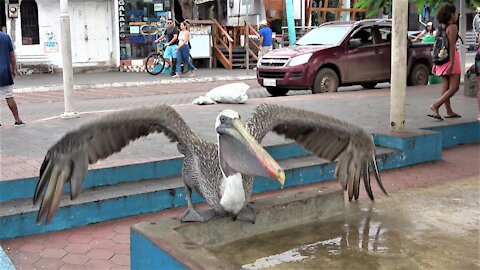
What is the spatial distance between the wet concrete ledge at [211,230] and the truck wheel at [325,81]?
27.5 feet

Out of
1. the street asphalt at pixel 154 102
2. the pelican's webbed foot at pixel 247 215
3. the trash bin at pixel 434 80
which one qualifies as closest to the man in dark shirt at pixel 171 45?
the street asphalt at pixel 154 102

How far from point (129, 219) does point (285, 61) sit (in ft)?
27.2

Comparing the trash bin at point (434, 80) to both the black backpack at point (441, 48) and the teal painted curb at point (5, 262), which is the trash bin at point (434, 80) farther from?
the teal painted curb at point (5, 262)

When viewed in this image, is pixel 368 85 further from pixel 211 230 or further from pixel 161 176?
pixel 211 230

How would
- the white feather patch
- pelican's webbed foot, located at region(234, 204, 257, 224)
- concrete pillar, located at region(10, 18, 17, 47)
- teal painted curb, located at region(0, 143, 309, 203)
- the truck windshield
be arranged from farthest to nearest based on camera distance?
concrete pillar, located at region(10, 18, 17, 47) → the truck windshield → teal painted curb, located at region(0, 143, 309, 203) → pelican's webbed foot, located at region(234, 204, 257, 224) → the white feather patch

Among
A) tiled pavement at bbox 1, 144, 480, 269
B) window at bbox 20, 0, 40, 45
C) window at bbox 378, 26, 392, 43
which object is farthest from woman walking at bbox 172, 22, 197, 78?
tiled pavement at bbox 1, 144, 480, 269

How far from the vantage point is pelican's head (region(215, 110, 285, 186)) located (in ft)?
8.38

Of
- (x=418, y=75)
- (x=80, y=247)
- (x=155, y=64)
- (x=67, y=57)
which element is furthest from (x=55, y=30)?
(x=80, y=247)

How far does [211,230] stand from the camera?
361cm

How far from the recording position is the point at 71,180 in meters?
3.34

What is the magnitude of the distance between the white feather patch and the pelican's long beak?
25 centimetres

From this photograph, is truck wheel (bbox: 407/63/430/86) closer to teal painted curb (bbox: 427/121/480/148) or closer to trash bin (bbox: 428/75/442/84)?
trash bin (bbox: 428/75/442/84)

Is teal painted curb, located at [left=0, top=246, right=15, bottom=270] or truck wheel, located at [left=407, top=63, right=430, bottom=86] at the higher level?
truck wheel, located at [left=407, top=63, right=430, bottom=86]

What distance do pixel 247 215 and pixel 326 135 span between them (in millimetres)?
737
